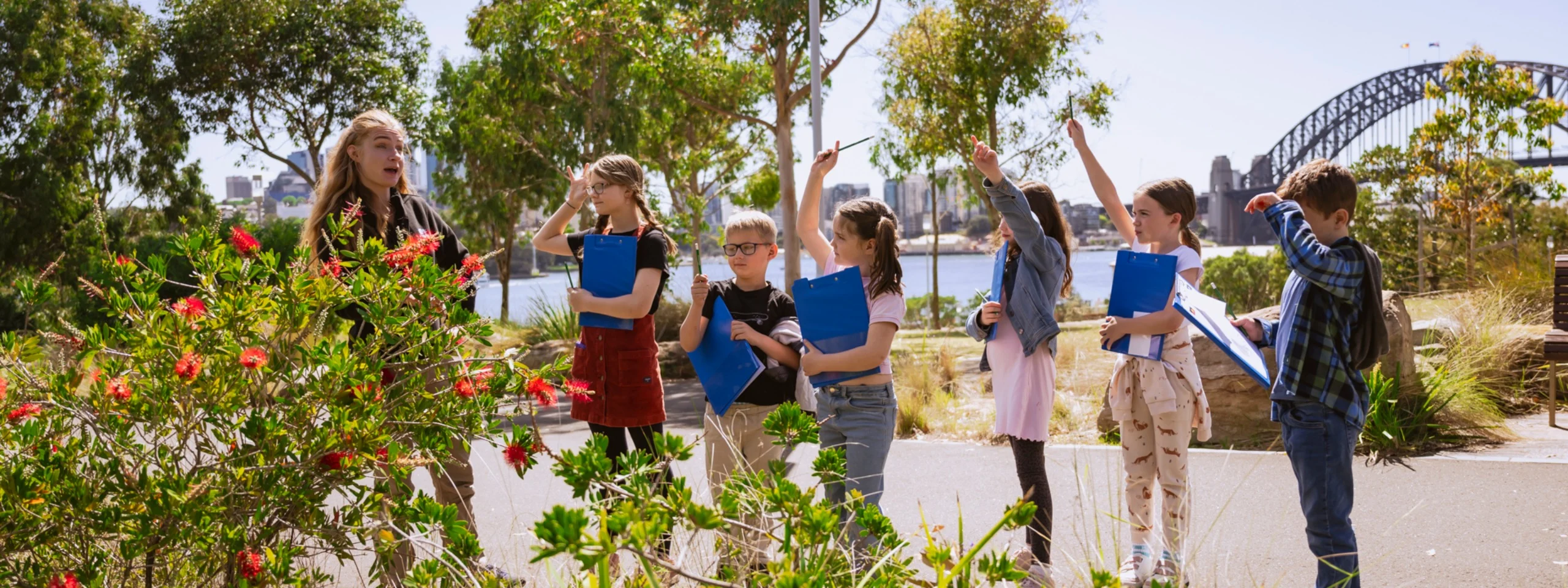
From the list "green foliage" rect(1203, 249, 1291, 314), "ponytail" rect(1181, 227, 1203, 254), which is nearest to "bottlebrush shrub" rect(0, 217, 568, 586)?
"ponytail" rect(1181, 227, 1203, 254)

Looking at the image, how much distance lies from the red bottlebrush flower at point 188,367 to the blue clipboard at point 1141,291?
2.50m

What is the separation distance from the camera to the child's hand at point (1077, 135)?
11.8 feet

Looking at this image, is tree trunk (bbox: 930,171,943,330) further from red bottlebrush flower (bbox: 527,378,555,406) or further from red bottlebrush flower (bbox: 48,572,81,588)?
red bottlebrush flower (bbox: 48,572,81,588)

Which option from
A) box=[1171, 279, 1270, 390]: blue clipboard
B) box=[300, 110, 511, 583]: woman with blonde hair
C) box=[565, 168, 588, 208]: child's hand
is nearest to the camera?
box=[1171, 279, 1270, 390]: blue clipboard

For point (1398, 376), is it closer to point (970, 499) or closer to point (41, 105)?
point (970, 499)

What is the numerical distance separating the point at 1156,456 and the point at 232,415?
263cm

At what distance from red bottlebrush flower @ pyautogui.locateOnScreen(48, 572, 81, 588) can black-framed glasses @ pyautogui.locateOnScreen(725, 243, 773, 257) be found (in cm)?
→ 191

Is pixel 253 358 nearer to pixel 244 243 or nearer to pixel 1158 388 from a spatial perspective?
pixel 244 243

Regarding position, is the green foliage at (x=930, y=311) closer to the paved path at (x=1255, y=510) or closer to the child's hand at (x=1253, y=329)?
the paved path at (x=1255, y=510)

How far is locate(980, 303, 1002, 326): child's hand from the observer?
3.43m

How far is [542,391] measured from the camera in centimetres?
241

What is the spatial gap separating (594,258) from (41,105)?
24150 mm

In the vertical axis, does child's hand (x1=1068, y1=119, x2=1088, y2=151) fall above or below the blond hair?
above

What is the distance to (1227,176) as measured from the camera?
7106 centimetres
